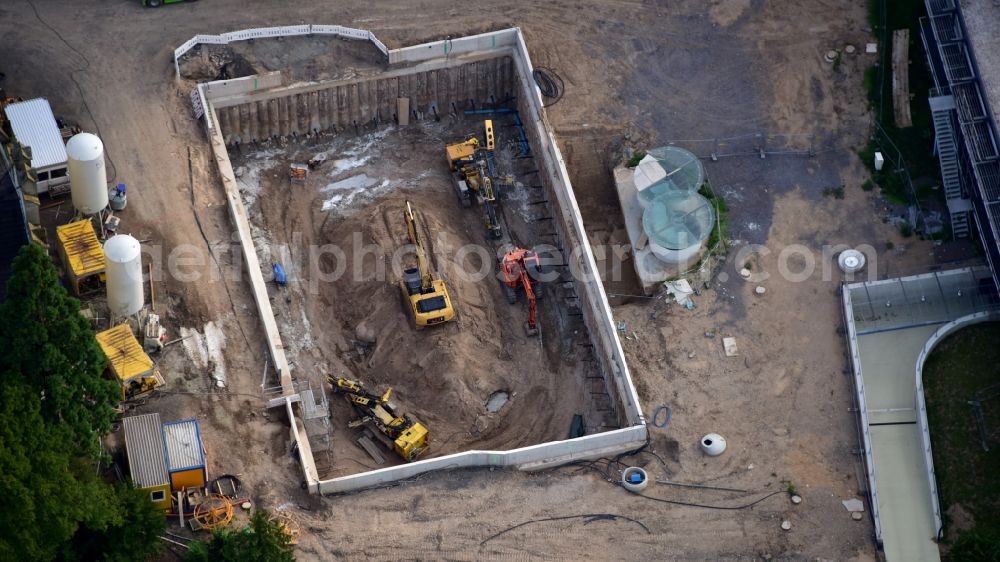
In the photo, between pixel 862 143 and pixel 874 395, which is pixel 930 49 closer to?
pixel 862 143

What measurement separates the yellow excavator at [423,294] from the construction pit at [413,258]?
1.93 feet

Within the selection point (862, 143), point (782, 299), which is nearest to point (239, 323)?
point (782, 299)

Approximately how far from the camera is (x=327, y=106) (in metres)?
78.3

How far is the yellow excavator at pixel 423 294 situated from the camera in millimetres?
70062

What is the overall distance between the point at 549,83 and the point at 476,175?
6.00 m

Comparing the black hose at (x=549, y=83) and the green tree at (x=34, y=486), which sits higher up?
the black hose at (x=549, y=83)

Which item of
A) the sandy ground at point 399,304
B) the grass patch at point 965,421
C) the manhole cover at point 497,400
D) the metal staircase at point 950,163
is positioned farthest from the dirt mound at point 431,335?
the metal staircase at point 950,163

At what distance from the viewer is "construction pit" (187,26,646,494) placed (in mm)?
67875

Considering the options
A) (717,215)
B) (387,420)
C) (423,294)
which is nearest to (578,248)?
(717,215)

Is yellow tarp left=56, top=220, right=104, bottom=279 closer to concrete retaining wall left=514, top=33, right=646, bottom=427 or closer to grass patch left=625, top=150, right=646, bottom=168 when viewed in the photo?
concrete retaining wall left=514, top=33, right=646, bottom=427

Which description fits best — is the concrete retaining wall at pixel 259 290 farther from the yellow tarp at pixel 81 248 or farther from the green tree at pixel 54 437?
the green tree at pixel 54 437

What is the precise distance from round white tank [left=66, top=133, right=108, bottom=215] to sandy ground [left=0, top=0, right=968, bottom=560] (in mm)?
2757

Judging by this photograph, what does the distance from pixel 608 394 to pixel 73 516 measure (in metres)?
24.1

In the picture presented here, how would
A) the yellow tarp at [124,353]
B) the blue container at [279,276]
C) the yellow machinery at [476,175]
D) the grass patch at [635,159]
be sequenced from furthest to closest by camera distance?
1. the yellow machinery at [476,175]
2. the grass patch at [635,159]
3. the blue container at [279,276]
4. the yellow tarp at [124,353]
